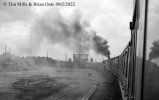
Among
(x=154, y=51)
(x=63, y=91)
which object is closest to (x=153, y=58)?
(x=154, y=51)

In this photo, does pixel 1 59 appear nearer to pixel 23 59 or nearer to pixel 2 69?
pixel 2 69

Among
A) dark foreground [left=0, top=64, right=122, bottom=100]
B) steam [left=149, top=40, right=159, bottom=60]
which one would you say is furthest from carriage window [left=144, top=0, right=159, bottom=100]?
dark foreground [left=0, top=64, right=122, bottom=100]

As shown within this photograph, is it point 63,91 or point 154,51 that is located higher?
point 154,51

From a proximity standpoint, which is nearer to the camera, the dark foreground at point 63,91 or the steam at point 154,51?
the steam at point 154,51

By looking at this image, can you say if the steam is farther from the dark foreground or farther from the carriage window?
the dark foreground

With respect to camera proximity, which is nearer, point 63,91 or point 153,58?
point 153,58

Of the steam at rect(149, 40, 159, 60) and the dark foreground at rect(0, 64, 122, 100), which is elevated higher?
the steam at rect(149, 40, 159, 60)

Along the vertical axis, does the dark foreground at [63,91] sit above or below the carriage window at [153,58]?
below

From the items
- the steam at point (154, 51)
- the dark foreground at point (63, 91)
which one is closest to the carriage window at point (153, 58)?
the steam at point (154, 51)

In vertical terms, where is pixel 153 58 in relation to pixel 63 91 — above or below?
above

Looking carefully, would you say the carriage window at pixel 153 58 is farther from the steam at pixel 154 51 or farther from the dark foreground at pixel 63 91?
the dark foreground at pixel 63 91

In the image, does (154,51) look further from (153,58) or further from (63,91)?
(63,91)

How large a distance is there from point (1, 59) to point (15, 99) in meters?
22.5

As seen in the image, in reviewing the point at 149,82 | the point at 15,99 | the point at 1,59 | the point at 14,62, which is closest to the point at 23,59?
the point at 14,62
